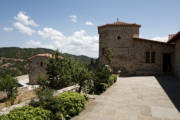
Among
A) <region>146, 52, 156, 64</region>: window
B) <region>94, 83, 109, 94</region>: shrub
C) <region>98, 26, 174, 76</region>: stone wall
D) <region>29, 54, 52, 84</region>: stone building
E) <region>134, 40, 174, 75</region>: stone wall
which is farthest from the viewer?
<region>29, 54, 52, 84</region>: stone building

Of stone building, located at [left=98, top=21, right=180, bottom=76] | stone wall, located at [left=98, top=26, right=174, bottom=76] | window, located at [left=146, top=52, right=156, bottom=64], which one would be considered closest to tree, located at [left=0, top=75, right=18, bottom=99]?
stone building, located at [left=98, top=21, right=180, bottom=76]

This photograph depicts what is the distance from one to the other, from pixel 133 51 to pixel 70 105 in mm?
13086

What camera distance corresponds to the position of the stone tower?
15.9 metres

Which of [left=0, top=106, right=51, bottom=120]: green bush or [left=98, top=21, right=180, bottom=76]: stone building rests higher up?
[left=98, top=21, right=180, bottom=76]: stone building

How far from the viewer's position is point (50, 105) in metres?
4.19

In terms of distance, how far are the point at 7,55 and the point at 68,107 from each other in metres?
61.9

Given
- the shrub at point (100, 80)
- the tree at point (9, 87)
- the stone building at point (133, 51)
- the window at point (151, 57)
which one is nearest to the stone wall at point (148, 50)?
the stone building at point (133, 51)

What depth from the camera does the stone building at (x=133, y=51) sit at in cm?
1502

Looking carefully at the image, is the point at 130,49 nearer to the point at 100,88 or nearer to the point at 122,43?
the point at 122,43

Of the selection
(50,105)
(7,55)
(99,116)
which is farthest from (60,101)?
(7,55)

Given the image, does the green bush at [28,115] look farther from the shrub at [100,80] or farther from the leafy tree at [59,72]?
the leafy tree at [59,72]

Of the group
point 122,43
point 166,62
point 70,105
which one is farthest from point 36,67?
point 70,105

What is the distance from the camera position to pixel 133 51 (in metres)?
15.8

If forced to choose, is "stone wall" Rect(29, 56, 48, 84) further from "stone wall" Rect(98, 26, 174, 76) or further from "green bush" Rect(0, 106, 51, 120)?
"green bush" Rect(0, 106, 51, 120)
